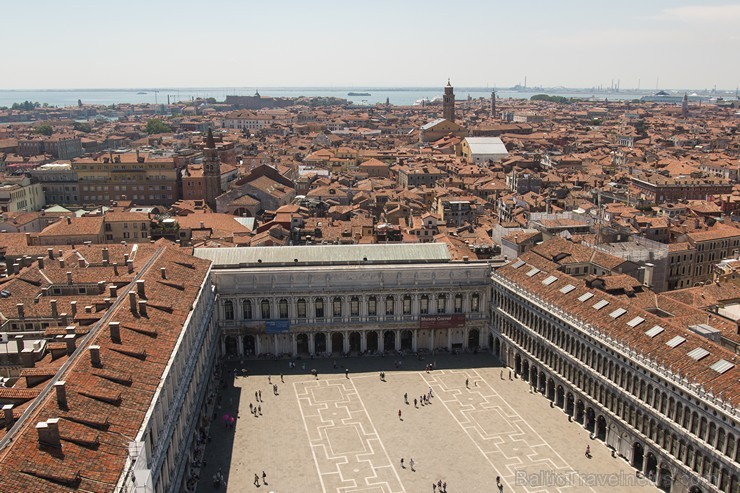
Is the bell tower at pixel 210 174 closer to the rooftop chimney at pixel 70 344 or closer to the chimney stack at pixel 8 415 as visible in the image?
the rooftop chimney at pixel 70 344

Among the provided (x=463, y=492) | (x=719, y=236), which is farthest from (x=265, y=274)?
(x=719, y=236)

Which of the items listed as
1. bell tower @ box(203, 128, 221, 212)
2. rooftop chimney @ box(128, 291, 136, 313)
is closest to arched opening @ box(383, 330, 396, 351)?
rooftop chimney @ box(128, 291, 136, 313)

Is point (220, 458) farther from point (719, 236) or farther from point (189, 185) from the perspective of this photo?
point (189, 185)

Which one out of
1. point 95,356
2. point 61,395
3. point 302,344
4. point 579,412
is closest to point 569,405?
point 579,412

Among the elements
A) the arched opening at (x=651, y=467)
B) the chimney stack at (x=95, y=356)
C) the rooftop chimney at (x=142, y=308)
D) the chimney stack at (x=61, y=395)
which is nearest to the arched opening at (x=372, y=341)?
the rooftop chimney at (x=142, y=308)

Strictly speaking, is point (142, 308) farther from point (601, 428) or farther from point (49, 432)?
point (601, 428)

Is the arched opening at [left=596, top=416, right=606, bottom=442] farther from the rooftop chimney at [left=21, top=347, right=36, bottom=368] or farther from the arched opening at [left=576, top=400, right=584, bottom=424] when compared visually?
the rooftop chimney at [left=21, top=347, right=36, bottom=368]
